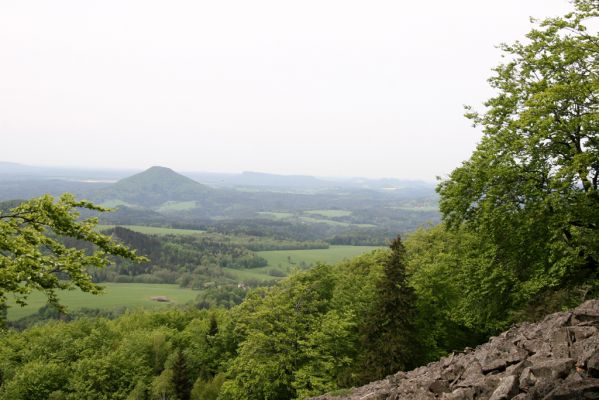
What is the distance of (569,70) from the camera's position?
17.4m

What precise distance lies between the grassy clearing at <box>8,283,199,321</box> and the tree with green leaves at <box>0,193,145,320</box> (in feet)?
430

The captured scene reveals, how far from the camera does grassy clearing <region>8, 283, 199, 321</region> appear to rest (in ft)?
453

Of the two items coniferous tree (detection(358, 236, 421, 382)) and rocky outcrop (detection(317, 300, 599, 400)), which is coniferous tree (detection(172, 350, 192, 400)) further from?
rocky outcrop (detection(317, 300, 599, 400))

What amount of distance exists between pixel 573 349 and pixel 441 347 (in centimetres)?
2126

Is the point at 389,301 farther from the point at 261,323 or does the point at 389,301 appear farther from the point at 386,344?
the point at 261,323

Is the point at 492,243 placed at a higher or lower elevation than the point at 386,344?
higher

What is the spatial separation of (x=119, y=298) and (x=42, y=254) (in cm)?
15453

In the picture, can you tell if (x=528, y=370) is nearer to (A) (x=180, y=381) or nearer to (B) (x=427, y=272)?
(B) (x=427, y=272)

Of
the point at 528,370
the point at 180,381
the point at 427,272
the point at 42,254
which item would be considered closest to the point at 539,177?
the point at 528,370

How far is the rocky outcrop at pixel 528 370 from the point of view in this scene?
Result: 8.55 metres

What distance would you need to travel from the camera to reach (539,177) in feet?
56.6

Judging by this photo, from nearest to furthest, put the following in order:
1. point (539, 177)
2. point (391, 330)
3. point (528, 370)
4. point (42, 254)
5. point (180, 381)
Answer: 1. point (528, 370)
2. point (42, 254)
3. point (539, 177)
4. point (391, 330)
5. point (180, 381)

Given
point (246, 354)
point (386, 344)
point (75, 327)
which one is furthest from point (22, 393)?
point (386, 344)

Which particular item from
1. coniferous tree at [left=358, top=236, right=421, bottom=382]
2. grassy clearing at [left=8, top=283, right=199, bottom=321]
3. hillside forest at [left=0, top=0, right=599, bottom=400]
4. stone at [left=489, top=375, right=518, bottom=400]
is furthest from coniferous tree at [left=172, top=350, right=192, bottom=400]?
grassy clearing at [left=8, top=283, right=199, bottom=321]
